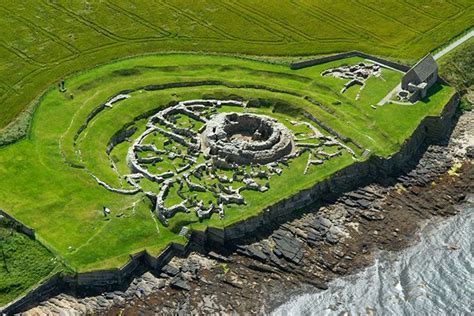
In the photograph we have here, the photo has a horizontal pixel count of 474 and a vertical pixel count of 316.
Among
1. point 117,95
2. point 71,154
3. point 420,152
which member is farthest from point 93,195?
point 420,152

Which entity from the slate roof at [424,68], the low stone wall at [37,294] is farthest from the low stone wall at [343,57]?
the low stone wall at [37,294]

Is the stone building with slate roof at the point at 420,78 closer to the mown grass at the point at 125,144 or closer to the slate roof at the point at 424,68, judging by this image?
the slate roof at the point at 424,68

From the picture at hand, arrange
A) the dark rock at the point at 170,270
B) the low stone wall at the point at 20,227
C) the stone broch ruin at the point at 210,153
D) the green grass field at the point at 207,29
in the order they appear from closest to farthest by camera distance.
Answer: the dark rock at the point at 170,270 < the low stone wall at the point at 20,227 < the stone broch ruin at the point at 210,153 < the green grass field at the point at 207,29

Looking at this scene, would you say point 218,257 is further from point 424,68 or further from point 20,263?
point 424,68

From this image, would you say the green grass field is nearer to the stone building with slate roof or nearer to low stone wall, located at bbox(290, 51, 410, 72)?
low stone wall, located at bbox(290, 51, 410, 72)

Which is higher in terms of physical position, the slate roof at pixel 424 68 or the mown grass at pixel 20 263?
the mown grass at pixel 20 263

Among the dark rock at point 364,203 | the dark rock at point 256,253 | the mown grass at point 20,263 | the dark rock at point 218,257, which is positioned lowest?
the dark rock at point 364,203

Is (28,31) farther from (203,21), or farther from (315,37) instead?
(315,37)

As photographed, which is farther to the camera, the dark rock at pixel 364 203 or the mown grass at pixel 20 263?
the dark rock at pixel 364 203
